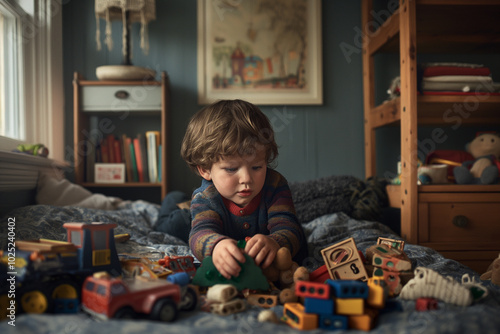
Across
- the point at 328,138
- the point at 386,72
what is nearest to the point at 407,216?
the point at 328,138

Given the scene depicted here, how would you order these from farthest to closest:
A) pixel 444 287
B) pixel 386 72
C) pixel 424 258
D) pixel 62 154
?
pixel 386 72
pixel 62 154
pixel 424 258
pixel 444 287

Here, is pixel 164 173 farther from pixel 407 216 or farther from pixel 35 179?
pixel 407 216

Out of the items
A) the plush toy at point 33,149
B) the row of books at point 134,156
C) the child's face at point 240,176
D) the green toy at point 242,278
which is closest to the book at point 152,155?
the row of books at point 134,156

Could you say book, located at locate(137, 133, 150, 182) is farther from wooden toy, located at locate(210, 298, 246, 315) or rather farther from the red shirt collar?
wooden toy, located at locate(210, 298, 246, 315)

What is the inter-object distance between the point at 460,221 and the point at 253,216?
104cm

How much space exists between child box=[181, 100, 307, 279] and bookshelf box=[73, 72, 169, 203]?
44.4 inches

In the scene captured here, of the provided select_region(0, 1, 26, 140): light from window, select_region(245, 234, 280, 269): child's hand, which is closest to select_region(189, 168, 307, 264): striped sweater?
select_region(245, 234, 280, 269): child's hand

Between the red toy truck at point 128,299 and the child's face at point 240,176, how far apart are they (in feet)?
1.15

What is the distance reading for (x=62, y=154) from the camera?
2.35 meters

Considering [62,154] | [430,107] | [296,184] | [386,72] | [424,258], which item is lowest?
[424,258]

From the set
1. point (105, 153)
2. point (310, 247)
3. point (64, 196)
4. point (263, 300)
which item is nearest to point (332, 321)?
point (263, 300)

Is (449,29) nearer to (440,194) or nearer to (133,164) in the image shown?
(440,194)

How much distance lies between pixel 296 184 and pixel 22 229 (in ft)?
4.03

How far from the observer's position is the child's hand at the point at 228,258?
79 centimetres
